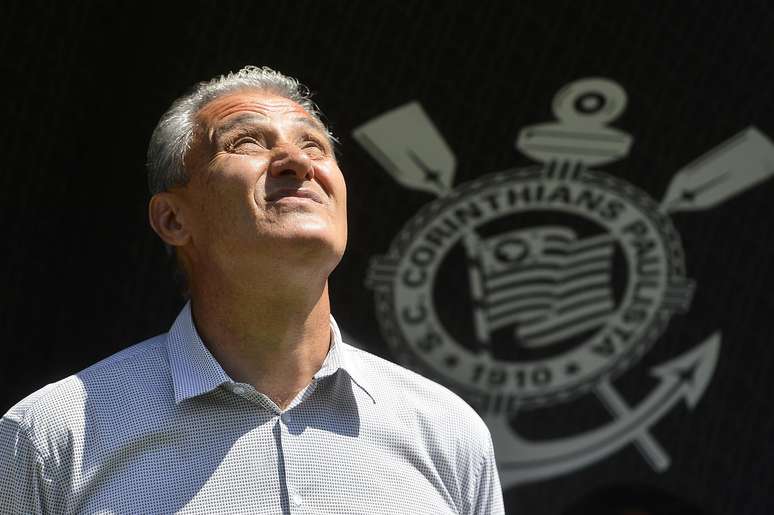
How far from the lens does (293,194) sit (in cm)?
175

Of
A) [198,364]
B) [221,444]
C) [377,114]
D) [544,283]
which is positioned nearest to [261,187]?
[198,364]

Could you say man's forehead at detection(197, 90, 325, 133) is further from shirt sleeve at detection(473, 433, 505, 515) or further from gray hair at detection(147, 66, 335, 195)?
shirt sleeve at detection(473, 433, 505, 515)

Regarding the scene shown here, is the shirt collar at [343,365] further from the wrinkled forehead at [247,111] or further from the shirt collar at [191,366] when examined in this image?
the wrinkled forehead at [247,111]

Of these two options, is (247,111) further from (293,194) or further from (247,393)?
(247,393)

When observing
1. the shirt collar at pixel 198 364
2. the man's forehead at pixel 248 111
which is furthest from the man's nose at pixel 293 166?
the shirt collar at pixel 198 364

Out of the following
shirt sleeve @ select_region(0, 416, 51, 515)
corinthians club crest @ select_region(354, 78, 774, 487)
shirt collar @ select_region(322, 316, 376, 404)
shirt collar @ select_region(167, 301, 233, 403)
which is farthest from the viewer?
corinthians club crest @ select_region(354, 78, 774, 487)

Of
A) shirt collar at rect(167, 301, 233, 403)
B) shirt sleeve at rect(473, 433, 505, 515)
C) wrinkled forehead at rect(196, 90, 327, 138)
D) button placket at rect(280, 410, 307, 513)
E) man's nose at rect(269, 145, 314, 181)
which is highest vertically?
wrinkled forehead at rect(196, 90, 327, 138)

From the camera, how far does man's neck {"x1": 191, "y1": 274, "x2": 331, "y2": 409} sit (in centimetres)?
174

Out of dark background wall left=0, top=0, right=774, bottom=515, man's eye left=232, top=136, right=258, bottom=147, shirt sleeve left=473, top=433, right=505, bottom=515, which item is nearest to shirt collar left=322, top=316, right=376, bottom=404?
shirt sleeve left=473, top=433, right=505, bottom=515

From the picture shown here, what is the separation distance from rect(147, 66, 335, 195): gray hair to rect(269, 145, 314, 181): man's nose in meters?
0.18

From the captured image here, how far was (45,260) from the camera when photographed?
9.51ft

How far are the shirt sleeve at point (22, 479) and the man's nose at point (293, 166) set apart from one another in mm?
561

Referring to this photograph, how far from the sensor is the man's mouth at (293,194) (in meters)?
1.74

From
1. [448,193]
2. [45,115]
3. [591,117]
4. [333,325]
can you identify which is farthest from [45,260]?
[591,117]
